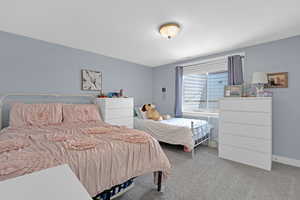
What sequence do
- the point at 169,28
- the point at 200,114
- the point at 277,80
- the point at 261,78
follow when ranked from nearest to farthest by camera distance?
the point at 169,28, the point at 261,78, the point at 277,80, the point at 200,114

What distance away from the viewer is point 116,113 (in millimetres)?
3133

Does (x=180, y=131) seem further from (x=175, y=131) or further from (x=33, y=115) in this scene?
(x=33, y=115)

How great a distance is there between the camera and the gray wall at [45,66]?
2.37 metres

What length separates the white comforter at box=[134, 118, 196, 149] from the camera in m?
2.75

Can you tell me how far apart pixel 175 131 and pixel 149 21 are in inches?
83.3

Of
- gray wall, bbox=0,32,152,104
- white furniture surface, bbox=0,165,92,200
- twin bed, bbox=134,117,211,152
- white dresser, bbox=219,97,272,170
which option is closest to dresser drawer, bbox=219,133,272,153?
white dresser, bbox=219,97,272,170

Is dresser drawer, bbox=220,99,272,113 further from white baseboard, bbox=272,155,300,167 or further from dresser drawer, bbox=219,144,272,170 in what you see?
white baseboard, bbox=272,155,300,167

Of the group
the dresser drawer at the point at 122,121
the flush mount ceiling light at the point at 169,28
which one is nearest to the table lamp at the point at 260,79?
the flush mount ceiling light at the point at 169,28

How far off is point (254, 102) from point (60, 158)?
113 inches

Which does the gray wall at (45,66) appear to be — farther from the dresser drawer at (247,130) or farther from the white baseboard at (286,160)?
the white baseboard at (286,160)

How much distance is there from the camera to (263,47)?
8.89 feet

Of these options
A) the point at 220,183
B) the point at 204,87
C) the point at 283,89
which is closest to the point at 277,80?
the point at 283,89

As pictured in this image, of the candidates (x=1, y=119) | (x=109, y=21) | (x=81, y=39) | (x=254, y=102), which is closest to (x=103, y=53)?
(x=81, y=39)

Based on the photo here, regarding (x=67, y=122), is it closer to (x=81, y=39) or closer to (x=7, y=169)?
(x=81, y=39)
